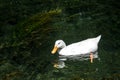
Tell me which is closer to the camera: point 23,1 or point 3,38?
point 3,38

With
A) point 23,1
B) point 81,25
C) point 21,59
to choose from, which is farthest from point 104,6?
point 21,59

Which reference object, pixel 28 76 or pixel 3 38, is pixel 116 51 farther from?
pixel 3 38

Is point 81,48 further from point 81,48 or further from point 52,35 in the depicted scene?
point 52,35

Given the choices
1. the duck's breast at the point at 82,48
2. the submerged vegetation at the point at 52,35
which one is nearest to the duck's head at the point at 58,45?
the submerged vegetation at the point at 52,35

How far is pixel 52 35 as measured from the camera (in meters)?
11.4

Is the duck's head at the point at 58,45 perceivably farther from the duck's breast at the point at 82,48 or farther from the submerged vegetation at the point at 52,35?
the duck's breast at the point at 82,48

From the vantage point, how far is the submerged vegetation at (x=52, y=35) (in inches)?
367

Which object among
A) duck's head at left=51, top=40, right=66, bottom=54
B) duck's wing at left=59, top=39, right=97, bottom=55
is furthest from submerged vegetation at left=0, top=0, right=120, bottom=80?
duck's wing at left=59, top=39, right=97, bottom=55

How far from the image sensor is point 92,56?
34.2 ft

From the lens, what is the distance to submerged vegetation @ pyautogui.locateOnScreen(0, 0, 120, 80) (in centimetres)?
932

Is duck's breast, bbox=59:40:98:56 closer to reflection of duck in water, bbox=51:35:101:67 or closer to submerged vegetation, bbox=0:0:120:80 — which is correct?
reflection of duck in water, bbox=51:35:101:67

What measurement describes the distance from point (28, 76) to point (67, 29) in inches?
118

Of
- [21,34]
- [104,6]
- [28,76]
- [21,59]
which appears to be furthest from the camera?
[104,6]

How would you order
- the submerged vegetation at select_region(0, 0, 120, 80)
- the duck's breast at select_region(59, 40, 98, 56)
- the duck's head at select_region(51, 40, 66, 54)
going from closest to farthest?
the submerged vegetation at select_region(0, 0, 120, 80) < the duck's breast at select_region(59, 40, 98, 56) < the duck's head at select_region(51, 40, 66, 54)
